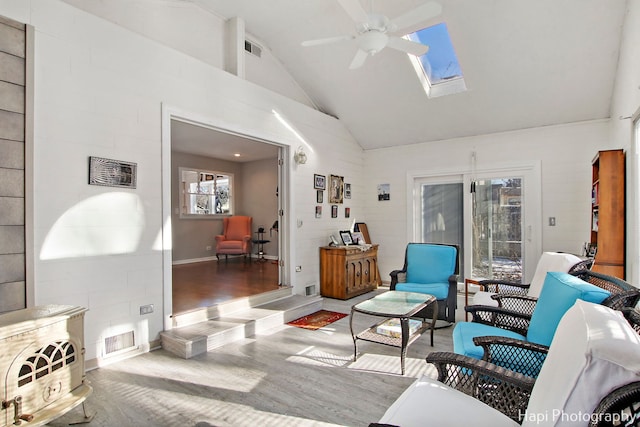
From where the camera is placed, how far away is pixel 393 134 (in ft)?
20.5

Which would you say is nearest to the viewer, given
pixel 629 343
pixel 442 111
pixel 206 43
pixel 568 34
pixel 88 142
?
pixel 629 343

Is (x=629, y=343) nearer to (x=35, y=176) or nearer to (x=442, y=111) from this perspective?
(x=35, y=176)

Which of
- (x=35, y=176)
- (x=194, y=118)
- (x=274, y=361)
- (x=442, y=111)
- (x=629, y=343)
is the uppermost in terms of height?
(x=442, y=111)

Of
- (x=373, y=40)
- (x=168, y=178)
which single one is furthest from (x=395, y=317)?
(x=168, y=178)

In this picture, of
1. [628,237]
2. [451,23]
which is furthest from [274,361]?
[451,23]

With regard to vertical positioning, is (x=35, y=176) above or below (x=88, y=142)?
below

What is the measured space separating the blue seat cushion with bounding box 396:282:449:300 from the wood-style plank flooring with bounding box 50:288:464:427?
1.71ft

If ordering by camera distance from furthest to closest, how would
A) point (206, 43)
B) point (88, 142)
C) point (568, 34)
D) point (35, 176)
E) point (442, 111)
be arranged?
point (442, 111)
point (206, 43)
point (568, 34)
point (88, 142)
point (35, 176)

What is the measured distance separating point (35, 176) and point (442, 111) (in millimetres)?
5124

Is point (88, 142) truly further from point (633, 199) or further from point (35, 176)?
point (633, 199)

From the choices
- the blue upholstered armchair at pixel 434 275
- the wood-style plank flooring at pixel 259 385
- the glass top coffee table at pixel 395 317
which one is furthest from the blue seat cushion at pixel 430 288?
the wood-style plank flooring at pixel 259 385

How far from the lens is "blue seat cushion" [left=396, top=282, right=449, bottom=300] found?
4066mm

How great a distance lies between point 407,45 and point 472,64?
1.67 m

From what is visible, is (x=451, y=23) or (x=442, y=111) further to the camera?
(x=442, y=111)
